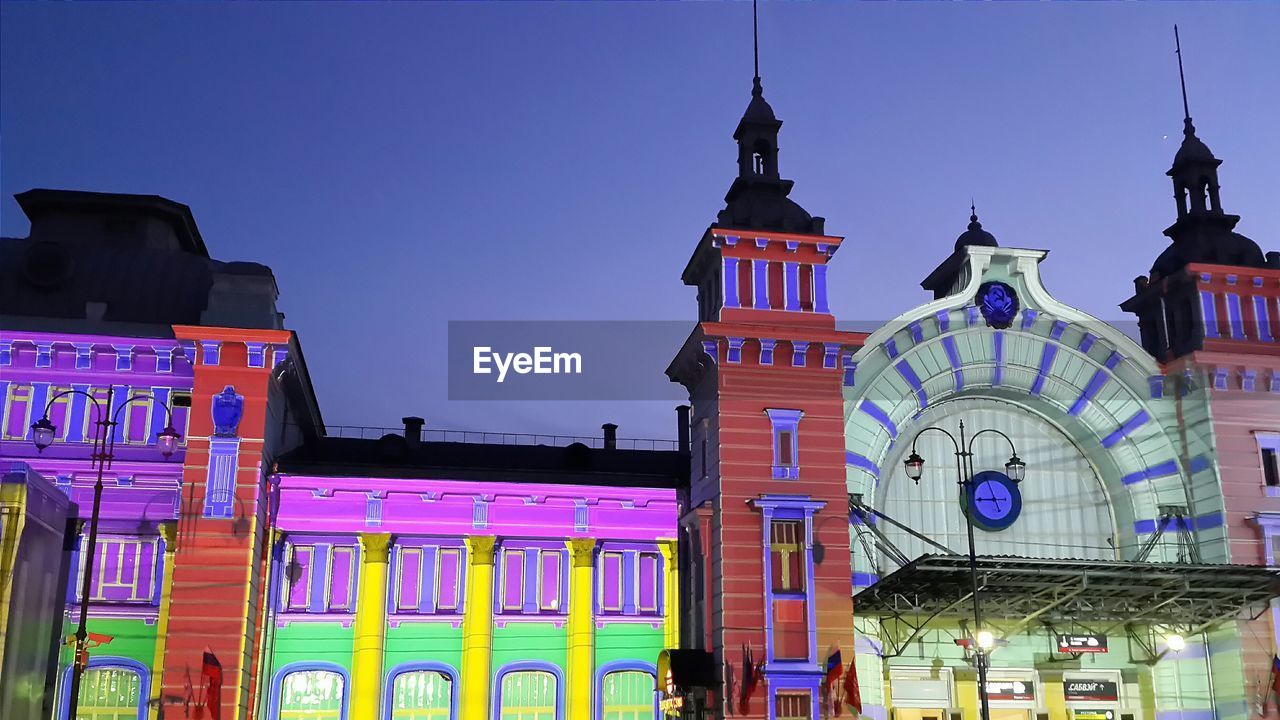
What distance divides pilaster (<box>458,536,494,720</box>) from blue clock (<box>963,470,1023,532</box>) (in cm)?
1642

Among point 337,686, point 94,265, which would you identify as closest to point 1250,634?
point 337,686

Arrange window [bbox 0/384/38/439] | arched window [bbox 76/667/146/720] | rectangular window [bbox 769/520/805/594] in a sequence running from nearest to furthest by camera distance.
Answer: arched window [bbox 76/667/146/720] → rectangular window [bbox 769/520/805/594] → window [bbox 0/384/38/439]

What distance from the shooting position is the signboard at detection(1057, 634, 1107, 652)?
3891 cm

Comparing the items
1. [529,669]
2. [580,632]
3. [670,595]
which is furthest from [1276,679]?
[529,669]

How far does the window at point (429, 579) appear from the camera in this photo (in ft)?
131

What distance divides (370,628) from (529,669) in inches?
208

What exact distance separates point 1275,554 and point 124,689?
36275mm

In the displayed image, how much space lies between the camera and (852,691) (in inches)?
1405

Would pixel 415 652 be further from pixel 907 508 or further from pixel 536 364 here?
pixel 907 508

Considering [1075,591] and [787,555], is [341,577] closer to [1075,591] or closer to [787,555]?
[787,555]

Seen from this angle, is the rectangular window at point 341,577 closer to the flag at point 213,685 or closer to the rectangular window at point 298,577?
the rectangular window at point 298,577

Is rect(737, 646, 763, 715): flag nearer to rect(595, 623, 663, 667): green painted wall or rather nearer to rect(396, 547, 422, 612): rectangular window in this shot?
rect(595, 623, 663, 667): green painted wall

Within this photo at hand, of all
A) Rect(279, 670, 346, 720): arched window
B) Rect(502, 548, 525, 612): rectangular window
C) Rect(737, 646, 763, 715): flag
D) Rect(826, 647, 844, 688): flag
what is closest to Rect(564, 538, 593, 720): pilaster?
Rect(502, 548, 525, 612): rectangular window

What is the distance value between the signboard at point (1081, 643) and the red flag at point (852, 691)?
24.7ft
